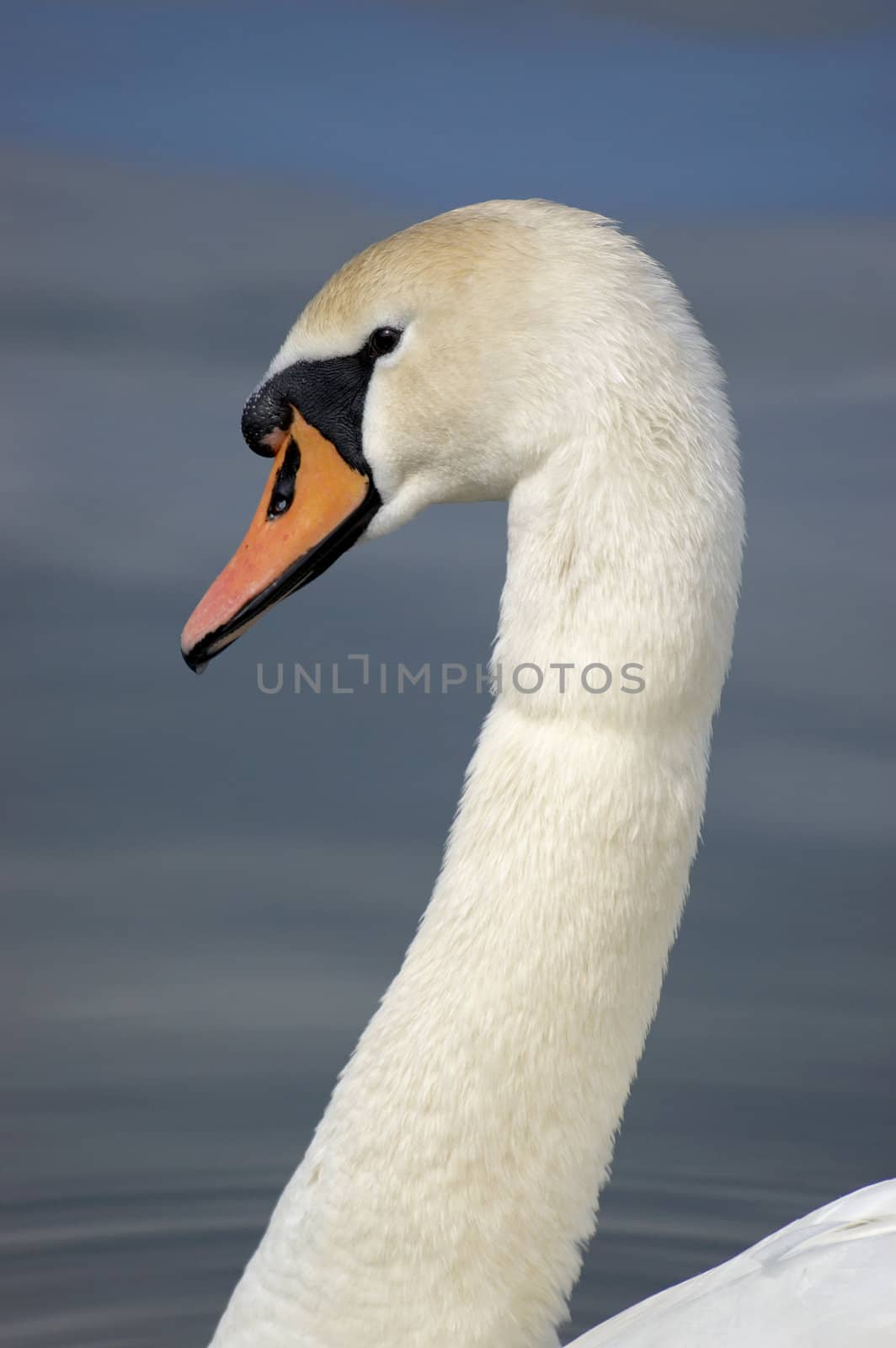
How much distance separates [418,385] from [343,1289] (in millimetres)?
915

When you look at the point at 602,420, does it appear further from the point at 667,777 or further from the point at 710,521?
the point at 667,777

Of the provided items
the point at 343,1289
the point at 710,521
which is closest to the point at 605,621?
the point at 710,521

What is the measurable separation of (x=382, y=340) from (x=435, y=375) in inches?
3.3

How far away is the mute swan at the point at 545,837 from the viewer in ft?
5.75

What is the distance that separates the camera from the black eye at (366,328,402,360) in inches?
75.9

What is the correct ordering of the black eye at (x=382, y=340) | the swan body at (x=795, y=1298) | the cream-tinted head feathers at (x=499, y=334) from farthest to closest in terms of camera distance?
the black eye at (x=382, y=340)
the cream-tinted head feathers at (x=499, y=334)
the swan body at (x=795, y=1298)

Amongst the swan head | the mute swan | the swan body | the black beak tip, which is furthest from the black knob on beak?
the swan body

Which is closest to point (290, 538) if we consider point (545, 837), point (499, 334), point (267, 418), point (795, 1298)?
point (267, 418)

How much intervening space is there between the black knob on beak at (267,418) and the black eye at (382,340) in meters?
0.12

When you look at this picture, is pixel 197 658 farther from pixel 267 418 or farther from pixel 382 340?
pixel 382 340

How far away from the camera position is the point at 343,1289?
187 cm

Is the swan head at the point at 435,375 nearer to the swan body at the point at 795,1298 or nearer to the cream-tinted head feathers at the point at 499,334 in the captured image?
the cream-tinted head feathers at the point at 499,334

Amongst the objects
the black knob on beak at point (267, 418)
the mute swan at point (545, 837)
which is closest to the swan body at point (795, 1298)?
the mute swan at point (545, 837)

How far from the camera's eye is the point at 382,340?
194 cm
